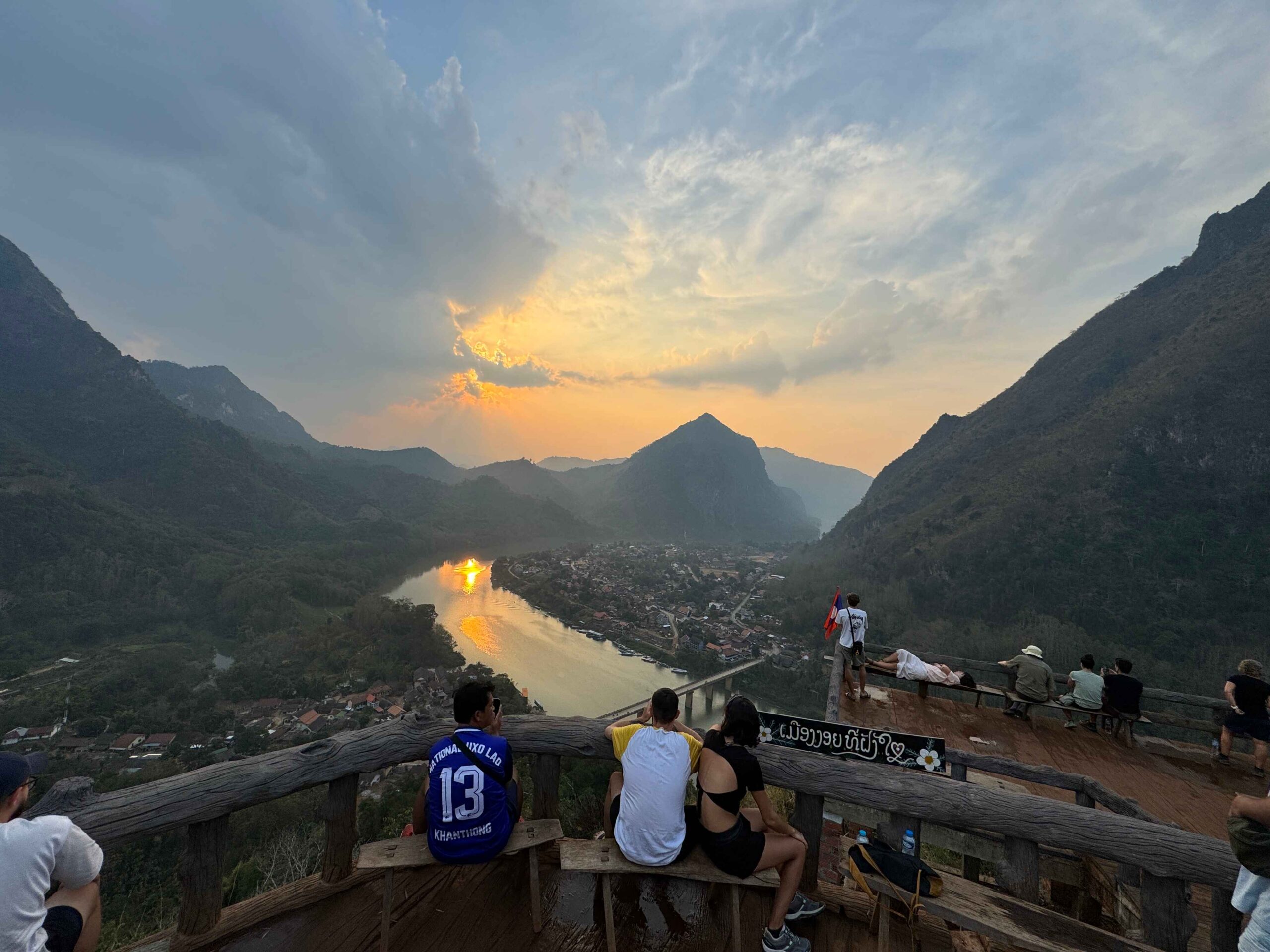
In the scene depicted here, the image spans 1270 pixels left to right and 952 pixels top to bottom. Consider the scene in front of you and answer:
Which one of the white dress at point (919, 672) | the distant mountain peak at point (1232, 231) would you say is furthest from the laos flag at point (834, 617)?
the distant mountain peak at point (1232, 231)

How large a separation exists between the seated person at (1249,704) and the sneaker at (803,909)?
6.41 meters

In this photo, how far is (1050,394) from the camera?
60.6 m

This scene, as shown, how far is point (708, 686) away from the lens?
3753cm

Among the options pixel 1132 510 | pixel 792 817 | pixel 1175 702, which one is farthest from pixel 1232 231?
pixel 792 817

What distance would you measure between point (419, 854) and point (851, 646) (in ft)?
22.4

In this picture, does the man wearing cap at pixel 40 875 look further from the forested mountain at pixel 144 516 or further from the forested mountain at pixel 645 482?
the forested mountain at pixel 645 482

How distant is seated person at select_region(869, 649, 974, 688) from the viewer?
23.1 ft

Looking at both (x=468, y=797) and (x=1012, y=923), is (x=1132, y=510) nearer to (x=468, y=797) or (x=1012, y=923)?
(x=1012, y=923)

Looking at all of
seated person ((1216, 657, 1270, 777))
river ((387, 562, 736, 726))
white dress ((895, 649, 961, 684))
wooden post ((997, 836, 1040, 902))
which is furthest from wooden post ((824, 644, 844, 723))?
river ((387, 562, 736, 726))

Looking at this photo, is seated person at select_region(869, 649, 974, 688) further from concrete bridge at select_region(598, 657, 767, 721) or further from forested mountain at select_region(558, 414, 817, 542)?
forested mountain at select_region(558, 414, 817, 542)

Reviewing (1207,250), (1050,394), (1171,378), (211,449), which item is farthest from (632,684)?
(211,449)

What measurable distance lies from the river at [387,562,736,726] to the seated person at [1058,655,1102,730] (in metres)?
26.3

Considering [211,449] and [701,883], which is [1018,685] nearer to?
[701,883]

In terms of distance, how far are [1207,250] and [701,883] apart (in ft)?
285
